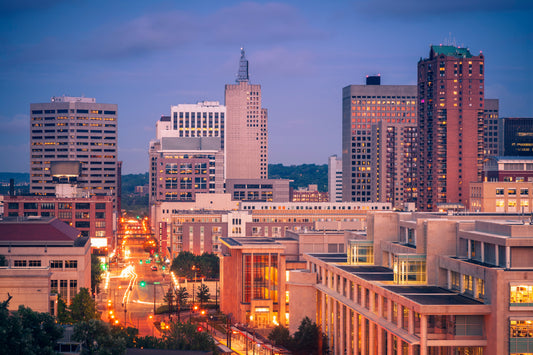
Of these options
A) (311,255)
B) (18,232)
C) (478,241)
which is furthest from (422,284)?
(18,232)

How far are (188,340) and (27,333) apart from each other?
70.4ft

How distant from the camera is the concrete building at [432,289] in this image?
245 ft

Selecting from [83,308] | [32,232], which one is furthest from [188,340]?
[32,232]

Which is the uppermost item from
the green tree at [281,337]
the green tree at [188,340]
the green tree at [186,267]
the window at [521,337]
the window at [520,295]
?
the window at [520,295]

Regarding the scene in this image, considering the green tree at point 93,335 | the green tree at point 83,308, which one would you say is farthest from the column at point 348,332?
the green tree at point 83,308

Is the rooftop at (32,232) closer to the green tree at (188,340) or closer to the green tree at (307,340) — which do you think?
the green tree at (307,340)

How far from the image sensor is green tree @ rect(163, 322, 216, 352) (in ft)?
305

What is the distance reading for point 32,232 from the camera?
149 m

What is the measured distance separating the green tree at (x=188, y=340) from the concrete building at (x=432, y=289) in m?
19.2

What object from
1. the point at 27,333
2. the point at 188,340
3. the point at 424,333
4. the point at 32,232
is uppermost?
the point at 32,232

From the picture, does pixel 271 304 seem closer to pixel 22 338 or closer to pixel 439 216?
pixel 439 216

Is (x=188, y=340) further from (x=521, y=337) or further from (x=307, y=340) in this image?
(x=521, y=337)

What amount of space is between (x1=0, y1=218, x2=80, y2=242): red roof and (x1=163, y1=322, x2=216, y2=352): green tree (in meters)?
55.9

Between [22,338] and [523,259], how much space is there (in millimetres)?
51063
